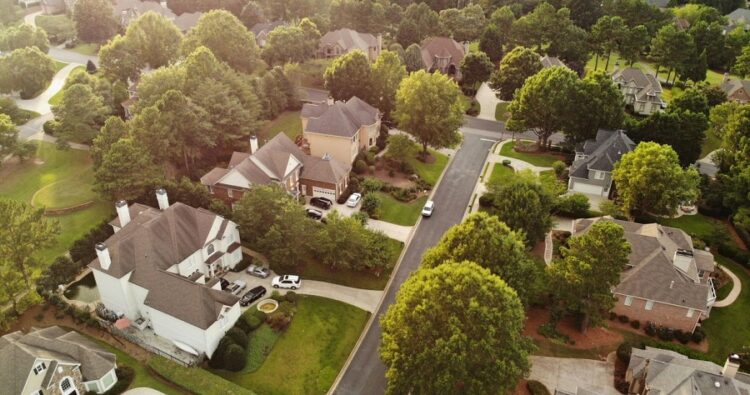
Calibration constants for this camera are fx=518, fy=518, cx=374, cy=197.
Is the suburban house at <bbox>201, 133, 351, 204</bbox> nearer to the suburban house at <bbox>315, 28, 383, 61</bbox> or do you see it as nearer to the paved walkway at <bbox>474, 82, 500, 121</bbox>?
the paved walkway at <bbox>474, 82, 500, 121</bbox>

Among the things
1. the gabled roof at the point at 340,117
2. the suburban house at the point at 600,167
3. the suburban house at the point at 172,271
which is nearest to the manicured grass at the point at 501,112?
the suburban house at the point at 600,167

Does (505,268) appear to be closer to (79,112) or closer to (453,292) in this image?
(453,292)

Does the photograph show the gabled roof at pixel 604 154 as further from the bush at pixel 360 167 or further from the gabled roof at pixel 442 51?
the gabled roof at pixel 442 51

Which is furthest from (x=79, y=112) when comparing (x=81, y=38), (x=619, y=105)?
(x=619, y=105)

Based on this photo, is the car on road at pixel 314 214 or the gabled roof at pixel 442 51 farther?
the gabled roof at pixel 442 51

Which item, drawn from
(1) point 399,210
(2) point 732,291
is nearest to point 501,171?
(1) point 399,210

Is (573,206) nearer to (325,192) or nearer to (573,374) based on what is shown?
(573,374)
